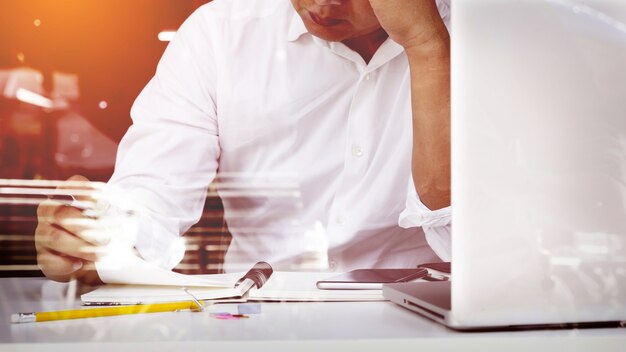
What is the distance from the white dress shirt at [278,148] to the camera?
1589mm

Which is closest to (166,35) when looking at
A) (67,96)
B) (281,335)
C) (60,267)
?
(67,96)

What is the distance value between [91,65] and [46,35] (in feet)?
0.44

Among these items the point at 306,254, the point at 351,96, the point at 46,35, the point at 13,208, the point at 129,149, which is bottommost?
the point at 306,254

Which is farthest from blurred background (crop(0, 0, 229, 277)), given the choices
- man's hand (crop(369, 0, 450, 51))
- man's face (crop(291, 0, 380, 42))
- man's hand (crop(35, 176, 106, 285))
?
man's hand (crop(369, 0, 450, 51))

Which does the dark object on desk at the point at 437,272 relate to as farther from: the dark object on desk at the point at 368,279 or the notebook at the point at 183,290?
the notebook at the point at 183,290

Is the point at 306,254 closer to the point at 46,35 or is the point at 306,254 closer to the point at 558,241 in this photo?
the point at 46,35

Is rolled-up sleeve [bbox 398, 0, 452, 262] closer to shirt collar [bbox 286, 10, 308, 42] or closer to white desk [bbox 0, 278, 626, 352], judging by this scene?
shirt collar [bbox 286, 10, 308, 42]

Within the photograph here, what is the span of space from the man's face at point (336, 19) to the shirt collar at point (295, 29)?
0.01 m

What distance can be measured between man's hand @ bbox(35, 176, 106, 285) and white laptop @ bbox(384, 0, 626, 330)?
73 centimetres

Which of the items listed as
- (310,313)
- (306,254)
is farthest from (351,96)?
(310,313)

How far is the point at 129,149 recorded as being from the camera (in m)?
1.57

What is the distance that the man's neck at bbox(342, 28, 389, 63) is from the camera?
1.70 metres

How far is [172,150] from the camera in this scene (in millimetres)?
1603

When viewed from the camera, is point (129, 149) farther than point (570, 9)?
Yes
